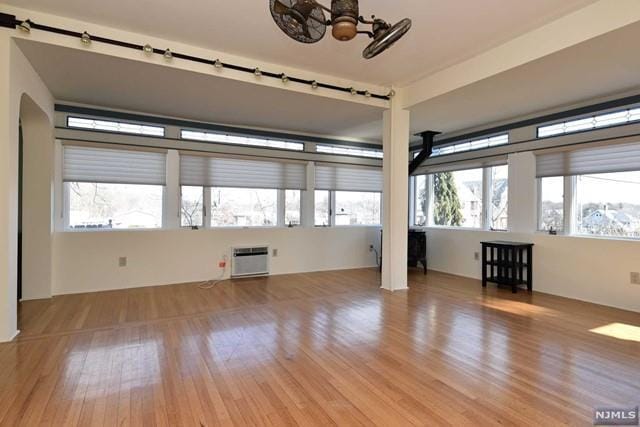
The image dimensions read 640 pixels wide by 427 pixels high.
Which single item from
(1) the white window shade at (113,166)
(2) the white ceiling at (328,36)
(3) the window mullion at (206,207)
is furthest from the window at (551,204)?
(1) the white window shade at (113,166)

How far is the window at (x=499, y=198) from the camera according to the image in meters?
5.32

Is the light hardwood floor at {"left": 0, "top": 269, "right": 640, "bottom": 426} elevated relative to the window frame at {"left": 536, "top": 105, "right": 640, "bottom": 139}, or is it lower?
lower

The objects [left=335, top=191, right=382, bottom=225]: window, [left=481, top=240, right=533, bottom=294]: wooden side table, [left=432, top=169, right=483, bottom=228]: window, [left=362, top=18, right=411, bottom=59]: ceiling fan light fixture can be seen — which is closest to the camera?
[left=362, top=18, right=411, bottom=59]: ceiling fan light fixture

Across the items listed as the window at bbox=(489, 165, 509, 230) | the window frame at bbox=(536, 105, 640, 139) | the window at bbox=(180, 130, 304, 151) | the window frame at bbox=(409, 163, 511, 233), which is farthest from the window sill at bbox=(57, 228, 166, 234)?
the window frame at bbox=(536, 105, 640, 139)

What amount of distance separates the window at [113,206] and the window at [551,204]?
Answer: 5560 millimetres

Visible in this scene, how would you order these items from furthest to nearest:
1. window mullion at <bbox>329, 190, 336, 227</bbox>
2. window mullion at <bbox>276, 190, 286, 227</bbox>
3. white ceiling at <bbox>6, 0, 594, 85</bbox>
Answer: window mullion at <bbox>329, 190, 336, 227</bbox> < window mullion at <bbox>276, 190, 286, 227</bbox> < white ceiling at <bbox>6, 0, 594, 85</bbox>

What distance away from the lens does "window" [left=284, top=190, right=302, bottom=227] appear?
603 cm

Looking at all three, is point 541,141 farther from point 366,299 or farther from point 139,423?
point 139,423

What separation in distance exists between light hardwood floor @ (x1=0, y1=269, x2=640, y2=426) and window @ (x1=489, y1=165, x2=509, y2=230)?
157 centimetres

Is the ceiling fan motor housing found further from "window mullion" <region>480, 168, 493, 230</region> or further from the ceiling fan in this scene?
"window mullion" <region>480, 168, 493, 230</region>

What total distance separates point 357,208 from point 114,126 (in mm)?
4272

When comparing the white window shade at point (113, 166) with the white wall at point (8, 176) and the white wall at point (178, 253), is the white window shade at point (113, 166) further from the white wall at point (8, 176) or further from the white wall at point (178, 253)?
the white wall at point (8, 176)

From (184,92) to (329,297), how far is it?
3.05 m

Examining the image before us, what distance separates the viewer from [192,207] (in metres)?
5.30
